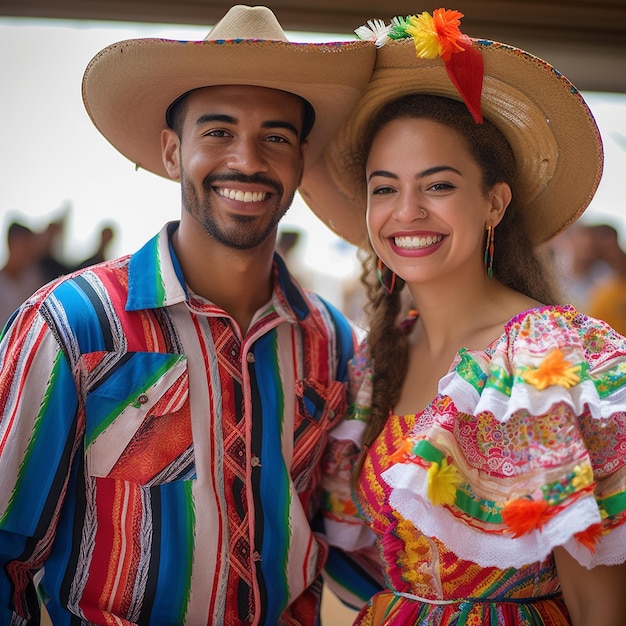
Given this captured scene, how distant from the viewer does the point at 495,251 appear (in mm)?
2084

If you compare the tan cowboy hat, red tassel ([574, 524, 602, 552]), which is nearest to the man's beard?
the tan cowboy hat

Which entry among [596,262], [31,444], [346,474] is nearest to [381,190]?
[346,474]

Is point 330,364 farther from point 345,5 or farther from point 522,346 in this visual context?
point 345,5

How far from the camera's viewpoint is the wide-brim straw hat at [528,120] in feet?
6.13

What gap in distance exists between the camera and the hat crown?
2037 mm

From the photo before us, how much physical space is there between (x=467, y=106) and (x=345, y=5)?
158cm

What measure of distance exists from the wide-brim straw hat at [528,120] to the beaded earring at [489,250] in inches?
8.1

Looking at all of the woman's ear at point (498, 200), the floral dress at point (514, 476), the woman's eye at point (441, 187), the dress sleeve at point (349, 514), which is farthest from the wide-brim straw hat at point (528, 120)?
the dress sleeve at point (349, 514)

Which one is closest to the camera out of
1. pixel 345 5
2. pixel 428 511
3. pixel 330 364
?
pixel 428 511

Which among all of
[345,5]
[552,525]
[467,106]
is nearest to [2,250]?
[345,5]

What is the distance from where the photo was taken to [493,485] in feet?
5.39

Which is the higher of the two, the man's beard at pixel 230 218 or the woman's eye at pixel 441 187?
the woman's eye at pixel 441 187

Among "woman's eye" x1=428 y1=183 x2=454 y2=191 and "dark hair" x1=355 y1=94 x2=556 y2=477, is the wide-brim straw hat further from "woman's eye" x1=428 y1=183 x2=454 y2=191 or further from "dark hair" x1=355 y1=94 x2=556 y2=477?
"woman's eye" x1=428 y1=183 x2=454 y2=191

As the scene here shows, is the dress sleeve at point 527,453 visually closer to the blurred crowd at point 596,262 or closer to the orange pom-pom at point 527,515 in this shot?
the orange pom-pom at point 527,515
